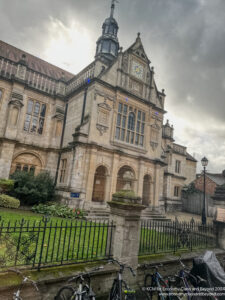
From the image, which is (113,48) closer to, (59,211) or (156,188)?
(156,188)

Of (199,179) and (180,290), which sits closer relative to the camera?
(180,290)

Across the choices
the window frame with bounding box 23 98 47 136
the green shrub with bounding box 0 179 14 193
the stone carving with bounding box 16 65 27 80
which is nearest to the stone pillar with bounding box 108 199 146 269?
the green shrub with bounding box 0 179 14 193

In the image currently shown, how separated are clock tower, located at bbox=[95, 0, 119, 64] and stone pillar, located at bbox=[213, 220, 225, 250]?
2172 cm

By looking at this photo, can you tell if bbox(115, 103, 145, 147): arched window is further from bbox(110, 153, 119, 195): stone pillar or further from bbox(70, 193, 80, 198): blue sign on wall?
bbox(70, 193, 80, 198): blue sign on wall

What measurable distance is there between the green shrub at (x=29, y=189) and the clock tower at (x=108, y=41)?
56.7ft

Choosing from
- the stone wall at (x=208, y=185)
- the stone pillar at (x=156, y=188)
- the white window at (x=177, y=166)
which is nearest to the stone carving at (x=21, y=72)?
the stone pillar at (x=156, y=188)

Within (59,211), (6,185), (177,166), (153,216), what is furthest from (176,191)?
(6,185)

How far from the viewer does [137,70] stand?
19031mm

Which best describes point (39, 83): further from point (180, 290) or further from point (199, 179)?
point (199, 179)

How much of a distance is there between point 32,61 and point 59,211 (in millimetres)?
17810

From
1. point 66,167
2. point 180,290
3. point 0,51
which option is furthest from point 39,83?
point 180,290

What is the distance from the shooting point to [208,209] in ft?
80.5

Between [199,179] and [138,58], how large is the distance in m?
18.9

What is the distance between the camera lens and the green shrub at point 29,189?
13.5m
